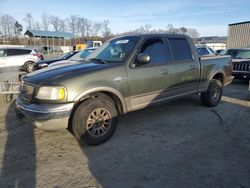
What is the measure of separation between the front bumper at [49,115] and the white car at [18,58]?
42.2 ft

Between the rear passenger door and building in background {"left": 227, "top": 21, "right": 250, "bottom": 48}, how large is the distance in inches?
899

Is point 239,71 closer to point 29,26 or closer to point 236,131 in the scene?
point 236,131

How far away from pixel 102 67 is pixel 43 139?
5.82 ft

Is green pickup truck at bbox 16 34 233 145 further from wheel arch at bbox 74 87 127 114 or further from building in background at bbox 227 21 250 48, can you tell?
building in background at bbox 227 21 250 48

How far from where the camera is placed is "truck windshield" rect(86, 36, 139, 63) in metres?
4.41

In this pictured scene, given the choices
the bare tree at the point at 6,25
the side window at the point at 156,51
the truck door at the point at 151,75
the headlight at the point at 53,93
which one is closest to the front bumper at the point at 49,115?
the headlight at the point at 53,93

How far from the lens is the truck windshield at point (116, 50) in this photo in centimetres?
441

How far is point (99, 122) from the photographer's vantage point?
13.1ft

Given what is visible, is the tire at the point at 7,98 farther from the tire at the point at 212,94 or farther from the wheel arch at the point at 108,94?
the tire at the point at 212,94

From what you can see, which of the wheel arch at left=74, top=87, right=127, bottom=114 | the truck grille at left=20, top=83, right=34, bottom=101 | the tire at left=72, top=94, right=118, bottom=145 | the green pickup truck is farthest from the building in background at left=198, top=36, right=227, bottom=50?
the truck grille at left=20, top=83, right=34, bottom=101

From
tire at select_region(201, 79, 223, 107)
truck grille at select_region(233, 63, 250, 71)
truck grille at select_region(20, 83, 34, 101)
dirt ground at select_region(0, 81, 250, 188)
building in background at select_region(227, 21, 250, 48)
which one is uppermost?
building in background at select_region(227, 21, 250, 48)

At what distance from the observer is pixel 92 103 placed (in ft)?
12.5

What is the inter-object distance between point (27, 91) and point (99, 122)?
1.34 meters

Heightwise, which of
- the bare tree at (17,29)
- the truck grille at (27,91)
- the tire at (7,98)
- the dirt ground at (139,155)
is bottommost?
the dirt ground at (139,155)
